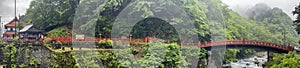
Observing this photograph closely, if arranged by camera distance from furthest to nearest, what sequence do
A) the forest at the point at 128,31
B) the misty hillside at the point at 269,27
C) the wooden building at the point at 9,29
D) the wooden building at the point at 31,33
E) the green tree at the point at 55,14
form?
1. the misty hillside at the point at 269,27
2. the wooden building at the point at 9,29
3. the green tree at the point at 55,14
4. the wooden building at the point at 31,33
5. the forest at the point at 128,31

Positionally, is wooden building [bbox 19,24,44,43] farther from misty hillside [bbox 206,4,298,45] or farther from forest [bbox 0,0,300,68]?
misty hillside [bbox 206,4,298,45]

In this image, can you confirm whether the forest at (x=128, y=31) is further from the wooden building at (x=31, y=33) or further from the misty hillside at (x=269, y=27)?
the misty hillside at (x=269, y=27)

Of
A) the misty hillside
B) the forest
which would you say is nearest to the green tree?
the forest

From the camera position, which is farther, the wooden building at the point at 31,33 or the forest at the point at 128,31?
the wooden building at the point at 31,33

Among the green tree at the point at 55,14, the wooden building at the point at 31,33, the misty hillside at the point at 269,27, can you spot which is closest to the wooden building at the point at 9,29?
the green tree at the point at 55,14

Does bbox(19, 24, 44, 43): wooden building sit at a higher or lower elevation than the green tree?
lower

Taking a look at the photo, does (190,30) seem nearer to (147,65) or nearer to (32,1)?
(147,65)

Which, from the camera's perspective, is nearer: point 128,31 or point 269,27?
point 128,31

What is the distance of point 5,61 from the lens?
1961cm

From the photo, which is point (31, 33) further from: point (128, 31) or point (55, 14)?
point (128, 31)

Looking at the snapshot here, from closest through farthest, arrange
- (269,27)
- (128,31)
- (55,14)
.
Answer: (128,31)
(55,14)
(269,27)

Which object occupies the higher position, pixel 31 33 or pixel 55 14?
pixel 55 14

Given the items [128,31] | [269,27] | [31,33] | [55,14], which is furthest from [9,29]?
[269,27]

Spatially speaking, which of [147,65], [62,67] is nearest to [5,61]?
[62,67]
